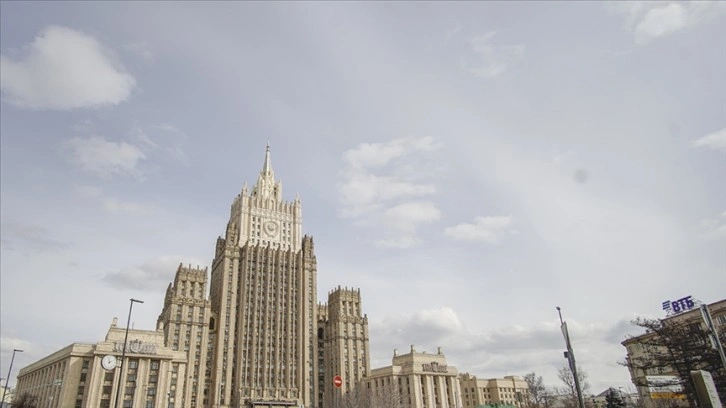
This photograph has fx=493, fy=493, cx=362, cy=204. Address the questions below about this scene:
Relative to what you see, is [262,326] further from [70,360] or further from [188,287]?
[70,360]

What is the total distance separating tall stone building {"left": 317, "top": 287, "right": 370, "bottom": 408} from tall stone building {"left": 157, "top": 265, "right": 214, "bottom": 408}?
112ft

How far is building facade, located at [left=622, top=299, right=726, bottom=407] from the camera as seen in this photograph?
6431 cm

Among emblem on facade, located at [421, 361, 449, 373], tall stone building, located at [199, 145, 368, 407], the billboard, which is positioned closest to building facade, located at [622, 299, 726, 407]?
the billboard

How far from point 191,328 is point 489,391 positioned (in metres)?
114

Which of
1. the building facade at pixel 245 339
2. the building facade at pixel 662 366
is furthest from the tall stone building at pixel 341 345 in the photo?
the building facade at pixel 662 366


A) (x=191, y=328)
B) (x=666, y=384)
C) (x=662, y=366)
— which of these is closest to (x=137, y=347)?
(x=191, y=328)

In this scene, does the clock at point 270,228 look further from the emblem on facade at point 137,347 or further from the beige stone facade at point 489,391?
the beige stone facade at point 489,391

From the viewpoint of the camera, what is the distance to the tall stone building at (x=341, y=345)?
141375mm

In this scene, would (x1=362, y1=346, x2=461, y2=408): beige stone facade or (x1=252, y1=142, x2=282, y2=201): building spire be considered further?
(x1=252, y1=142, x2=282, y2=201): building spire

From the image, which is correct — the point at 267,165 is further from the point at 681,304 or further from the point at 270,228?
the point at 681,304

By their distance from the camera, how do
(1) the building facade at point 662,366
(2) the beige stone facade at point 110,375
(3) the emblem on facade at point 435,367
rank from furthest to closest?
(3) the emblem on facade at point 435,367 → (2) the beige stone facade at point 110,375 → (1) the building facade at point 662,366

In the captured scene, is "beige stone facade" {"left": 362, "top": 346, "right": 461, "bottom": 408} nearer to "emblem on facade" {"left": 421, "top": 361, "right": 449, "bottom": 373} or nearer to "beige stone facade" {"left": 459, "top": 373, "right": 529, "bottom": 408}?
"emblem on facade" {"left": 421, "top": 361, "right": 449, "bottom": 373}

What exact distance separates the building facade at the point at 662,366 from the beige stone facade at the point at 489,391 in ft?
239

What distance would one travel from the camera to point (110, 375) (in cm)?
10094
